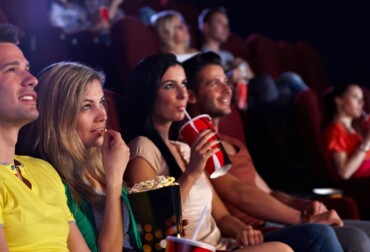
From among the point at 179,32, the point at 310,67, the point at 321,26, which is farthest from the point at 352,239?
the point at 321,26

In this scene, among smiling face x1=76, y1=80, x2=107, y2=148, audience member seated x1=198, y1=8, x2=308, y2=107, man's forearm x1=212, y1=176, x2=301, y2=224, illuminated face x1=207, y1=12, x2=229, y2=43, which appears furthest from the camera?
illuminated face x1=207, y1=12, x2=229, y2=43

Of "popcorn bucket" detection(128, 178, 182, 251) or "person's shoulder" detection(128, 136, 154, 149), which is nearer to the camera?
"popcorn bucket" detection(128, 178, 182, 251)

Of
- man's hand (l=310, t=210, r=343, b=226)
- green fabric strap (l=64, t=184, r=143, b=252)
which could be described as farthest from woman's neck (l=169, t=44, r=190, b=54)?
green fabric strap (l=64, t=184, r=143, b=252)

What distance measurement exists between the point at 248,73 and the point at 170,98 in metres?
1.32

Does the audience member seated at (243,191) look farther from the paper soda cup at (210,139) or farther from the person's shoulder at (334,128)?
the person's shoulder at (334,128)

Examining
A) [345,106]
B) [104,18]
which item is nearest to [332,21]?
[345,106]

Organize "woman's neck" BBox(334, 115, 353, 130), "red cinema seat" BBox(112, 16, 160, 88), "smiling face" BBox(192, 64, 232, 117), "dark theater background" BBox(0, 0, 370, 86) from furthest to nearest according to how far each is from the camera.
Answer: "dark theater background" BBox(0, 0, 370, 86) < "woman's neck" BBox(334, 115, 353, 130) < "red cinema seat" BBox(112, 16, 160, 88) < "smiling face" BBox(192, 64, 232, 117)

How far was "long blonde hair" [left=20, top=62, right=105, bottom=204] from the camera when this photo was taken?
1.04m

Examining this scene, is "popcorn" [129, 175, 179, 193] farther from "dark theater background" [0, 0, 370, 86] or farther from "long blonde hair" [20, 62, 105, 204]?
"dark theater background" [0, 0, 370, 86]

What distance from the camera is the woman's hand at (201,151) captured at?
1.16 metres

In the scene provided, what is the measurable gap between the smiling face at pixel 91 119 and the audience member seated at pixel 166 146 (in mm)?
162

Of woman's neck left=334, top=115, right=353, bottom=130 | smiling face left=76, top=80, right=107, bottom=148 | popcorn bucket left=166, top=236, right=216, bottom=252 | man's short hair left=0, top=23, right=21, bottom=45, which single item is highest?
man's short hair left=0, top=23, right=21, bottom=45

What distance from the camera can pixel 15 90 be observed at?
36.4 inches

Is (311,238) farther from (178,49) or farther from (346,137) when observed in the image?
(178,49)
